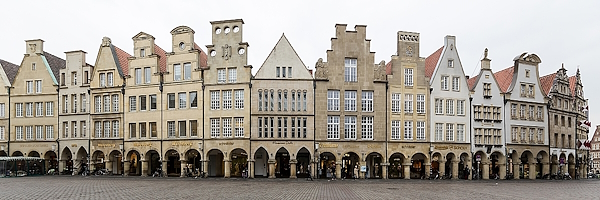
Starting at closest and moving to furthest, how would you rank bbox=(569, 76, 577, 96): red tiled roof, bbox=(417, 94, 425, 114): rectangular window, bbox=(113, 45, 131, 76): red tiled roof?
bbox=(417, 94, 425, 114): rectangular window, bbox=(113, 45, 131, 76): red tiled roof, bbox=(569, 76, 577, 96): red tiled roof

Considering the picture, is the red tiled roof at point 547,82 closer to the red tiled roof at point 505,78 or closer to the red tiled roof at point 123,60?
the red tiled roof at point 505,78

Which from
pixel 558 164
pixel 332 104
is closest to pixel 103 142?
pixel 332 104

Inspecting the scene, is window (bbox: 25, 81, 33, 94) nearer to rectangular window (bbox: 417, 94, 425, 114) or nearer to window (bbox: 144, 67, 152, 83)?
window (bbox: 144, 67, 152, 83)

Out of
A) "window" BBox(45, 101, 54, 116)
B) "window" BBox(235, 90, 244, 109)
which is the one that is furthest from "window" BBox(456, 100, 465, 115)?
"window" BBox(45, 101, 54, 116)

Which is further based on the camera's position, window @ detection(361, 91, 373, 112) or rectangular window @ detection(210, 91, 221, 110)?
window @ detection(361, 91, 373, 112)

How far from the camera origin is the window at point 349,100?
5472 centimetres

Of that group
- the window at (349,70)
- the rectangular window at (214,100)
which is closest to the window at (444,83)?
the window at (349,70)

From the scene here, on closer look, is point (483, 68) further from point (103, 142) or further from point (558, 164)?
point (103, 142)

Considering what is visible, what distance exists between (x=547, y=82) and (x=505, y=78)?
20.7 ft

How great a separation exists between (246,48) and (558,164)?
3872cm

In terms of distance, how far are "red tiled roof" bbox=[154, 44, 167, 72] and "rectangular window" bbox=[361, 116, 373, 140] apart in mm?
21826

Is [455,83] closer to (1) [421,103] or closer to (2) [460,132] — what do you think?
(1) [421,103]

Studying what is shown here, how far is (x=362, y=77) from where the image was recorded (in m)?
54.9

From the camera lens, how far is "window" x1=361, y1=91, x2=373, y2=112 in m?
55.0
